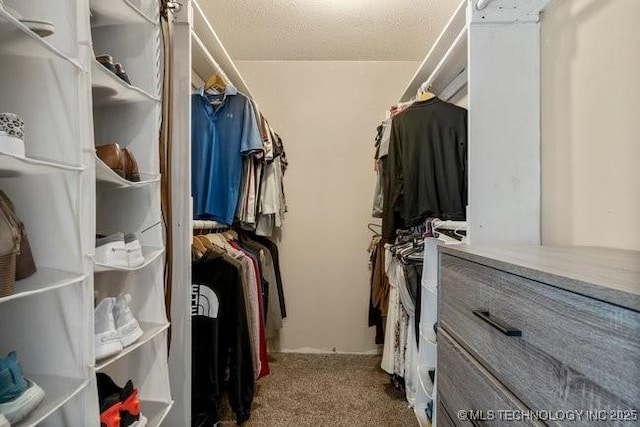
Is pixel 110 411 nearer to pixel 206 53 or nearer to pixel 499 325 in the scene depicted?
pixel 499 325

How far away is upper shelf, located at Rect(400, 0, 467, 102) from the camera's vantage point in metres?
1.41

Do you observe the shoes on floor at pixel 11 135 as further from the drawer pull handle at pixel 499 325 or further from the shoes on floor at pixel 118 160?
the drawer pull handle at pixel 499 325

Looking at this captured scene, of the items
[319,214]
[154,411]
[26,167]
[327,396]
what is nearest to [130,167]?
[26,167]

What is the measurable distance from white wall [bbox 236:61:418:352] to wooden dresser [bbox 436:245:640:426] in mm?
1803

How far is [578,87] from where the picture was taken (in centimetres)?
108

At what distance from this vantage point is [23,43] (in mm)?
676

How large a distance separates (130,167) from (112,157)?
0.21 ft

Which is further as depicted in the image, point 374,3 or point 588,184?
point 374,3

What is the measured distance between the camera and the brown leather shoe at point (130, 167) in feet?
3.12

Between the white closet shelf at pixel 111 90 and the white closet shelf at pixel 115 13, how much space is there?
208 mm

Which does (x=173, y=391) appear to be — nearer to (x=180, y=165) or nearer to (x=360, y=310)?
(x=180, y=165)

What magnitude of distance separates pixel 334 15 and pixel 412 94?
0.68 m

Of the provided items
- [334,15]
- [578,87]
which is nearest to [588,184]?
[578,87]

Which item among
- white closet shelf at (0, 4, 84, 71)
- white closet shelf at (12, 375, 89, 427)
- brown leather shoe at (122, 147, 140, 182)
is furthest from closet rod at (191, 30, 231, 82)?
white closet shelf at (12, 375, 89, 427)
